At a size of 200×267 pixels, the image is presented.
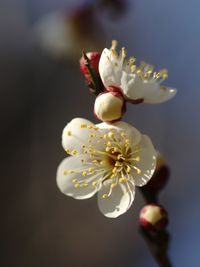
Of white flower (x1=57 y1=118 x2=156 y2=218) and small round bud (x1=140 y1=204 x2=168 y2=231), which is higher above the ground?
white flower (x1=57 y1=118 x2=156 y2=218)

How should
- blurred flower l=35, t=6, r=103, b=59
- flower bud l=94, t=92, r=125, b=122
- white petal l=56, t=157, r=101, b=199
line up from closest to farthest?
flower bud l=94, t=92, r=125, b=122
white petal l=56, t=157, r=101, b=199
blurred flower l=35, t=6, r=103, b=59

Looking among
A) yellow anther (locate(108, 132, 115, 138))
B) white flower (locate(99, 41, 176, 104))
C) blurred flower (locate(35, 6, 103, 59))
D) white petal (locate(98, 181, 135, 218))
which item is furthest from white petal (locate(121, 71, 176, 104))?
blurred flower (locate(35, 6, 103, 59))

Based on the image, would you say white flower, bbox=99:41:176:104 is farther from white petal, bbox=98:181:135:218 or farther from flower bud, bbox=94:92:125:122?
white petal, bbox=98:181:135:218

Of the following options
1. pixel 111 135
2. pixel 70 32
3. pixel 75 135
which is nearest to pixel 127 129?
pixel 111 135

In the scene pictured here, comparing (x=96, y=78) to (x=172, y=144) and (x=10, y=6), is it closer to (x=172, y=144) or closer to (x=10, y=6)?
(x=172, y=144)

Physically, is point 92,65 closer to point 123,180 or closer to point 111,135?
point 111,135

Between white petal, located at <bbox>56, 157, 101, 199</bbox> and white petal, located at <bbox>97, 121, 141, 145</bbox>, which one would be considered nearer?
white petal, located at <bbox>97, 121, 141, 145</bbox>


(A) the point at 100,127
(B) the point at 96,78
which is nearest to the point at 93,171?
(A) the point at 100,127

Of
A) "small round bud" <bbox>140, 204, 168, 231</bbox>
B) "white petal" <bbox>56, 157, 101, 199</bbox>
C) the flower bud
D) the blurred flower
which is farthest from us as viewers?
the blurred flower
